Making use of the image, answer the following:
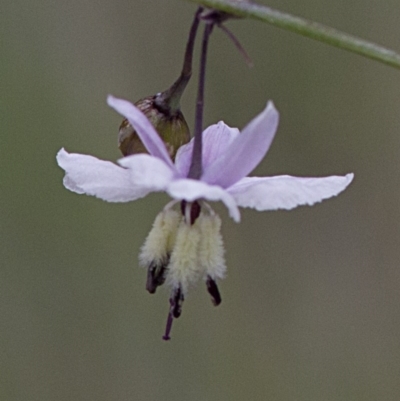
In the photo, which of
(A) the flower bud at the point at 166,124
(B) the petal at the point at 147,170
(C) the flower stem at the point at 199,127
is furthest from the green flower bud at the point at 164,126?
(B) the petal at the point at 147,170

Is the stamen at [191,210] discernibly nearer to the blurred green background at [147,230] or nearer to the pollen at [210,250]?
the pollen at [210,250]

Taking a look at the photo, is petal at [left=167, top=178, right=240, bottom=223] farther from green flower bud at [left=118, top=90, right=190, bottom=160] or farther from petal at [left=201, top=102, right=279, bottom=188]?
green flower bud at [left=118, top=90, right=190, bottom=160]

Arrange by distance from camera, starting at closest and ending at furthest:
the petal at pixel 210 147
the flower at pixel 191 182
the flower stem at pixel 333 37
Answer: the flower stem at pixel 333 37
the flower at pixel 191 182
the petal at pixel 210 147

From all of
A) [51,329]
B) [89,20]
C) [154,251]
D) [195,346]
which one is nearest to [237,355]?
[195,346]

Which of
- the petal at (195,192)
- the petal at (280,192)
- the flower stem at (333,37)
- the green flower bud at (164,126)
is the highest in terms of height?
the flower stem at (333,37)

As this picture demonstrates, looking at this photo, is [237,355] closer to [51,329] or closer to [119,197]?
[51,329]

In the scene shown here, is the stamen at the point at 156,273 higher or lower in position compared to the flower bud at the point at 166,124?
lower

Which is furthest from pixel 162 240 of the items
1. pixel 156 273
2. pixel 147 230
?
pixel 147 230
